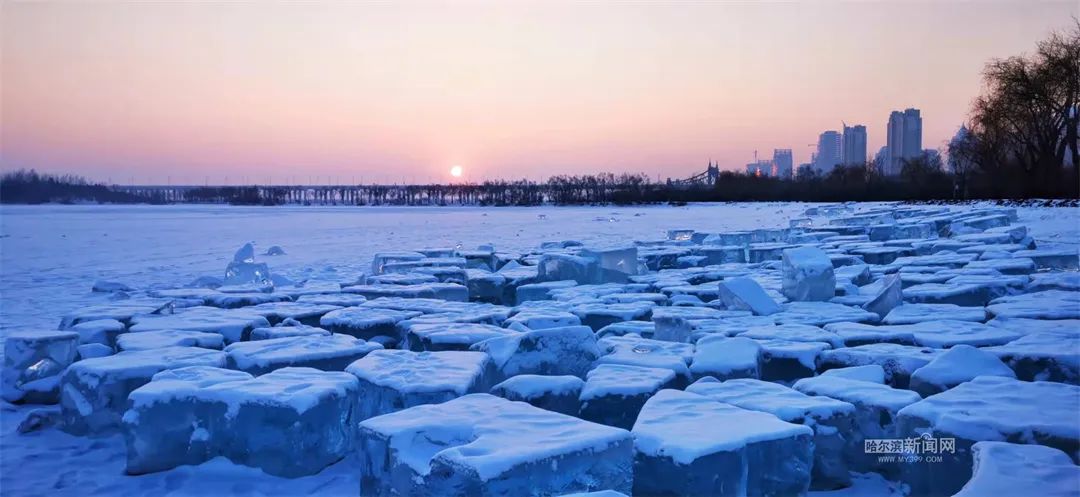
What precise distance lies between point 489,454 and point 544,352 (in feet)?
5.23

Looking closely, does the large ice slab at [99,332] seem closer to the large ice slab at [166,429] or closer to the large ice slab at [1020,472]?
the large ice slab at [166,429]

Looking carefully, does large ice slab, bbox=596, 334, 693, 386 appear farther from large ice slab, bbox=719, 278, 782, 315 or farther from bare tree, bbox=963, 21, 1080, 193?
bare tree, bbox=963, 21, 1080, 193

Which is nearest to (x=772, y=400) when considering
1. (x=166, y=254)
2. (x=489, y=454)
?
(x=489, y=454)

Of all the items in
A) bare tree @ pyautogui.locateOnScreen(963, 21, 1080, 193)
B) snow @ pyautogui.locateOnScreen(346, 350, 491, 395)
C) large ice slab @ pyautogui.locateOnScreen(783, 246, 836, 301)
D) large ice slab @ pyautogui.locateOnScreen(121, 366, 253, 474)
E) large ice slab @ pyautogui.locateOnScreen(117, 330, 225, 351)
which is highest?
bare tree @ pyautogui.locateOnScreen(963, 21, 1080, 193)

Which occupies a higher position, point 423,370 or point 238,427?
point 423,370

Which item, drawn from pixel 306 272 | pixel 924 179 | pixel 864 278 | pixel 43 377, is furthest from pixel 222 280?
→ pixel 924 179

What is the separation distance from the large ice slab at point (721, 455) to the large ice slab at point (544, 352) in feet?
3.81

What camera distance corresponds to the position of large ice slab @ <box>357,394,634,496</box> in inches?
80.0

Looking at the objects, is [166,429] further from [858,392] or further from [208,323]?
[858,392]

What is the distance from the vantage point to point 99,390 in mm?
3262

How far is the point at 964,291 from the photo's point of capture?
5.46 m

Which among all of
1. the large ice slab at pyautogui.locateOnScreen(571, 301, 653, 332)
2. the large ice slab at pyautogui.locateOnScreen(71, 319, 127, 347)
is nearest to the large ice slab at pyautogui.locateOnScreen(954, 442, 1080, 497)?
the large ice slab at pyautogui.locateOnScreen(571, 301, 653, 332)

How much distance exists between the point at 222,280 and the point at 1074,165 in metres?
27.0

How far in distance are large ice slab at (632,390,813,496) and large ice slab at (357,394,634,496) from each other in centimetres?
10
